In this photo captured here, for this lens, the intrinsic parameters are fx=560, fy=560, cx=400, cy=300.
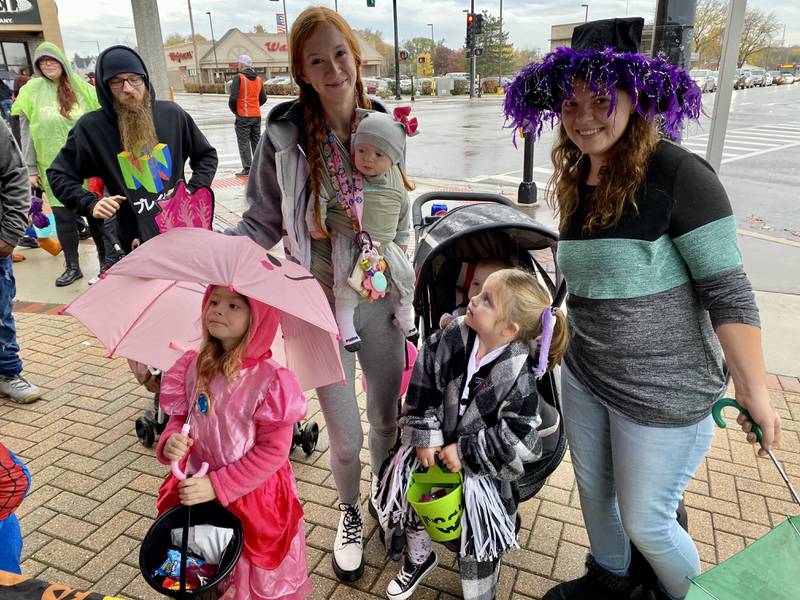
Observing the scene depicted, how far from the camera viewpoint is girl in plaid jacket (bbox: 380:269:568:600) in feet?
6.29

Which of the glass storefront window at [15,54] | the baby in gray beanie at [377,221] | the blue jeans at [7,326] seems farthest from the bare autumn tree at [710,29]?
the glass storefront window at [15,54]

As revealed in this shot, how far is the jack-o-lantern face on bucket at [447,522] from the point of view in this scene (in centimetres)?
193

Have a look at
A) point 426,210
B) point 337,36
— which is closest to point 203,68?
point 426,210

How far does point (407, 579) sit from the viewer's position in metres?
2.24

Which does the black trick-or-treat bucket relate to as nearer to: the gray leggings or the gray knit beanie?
the gray leggings

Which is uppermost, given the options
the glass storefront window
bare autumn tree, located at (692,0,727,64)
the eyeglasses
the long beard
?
the glass storefront window

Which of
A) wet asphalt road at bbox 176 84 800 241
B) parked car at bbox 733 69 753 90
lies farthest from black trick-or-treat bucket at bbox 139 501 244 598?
parked car at bbox 733 69 753 90

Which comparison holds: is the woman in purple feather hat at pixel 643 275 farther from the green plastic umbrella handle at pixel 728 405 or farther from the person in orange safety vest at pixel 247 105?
the person in orange safety vest at pixel 247 105

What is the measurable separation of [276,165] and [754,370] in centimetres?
165

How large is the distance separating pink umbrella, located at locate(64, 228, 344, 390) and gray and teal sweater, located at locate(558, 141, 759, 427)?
83 cm

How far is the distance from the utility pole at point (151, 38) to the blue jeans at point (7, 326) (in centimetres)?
309

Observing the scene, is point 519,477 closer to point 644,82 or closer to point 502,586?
point 502,586

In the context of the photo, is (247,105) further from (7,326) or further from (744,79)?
(744,79)

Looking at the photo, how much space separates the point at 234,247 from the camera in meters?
1.59
